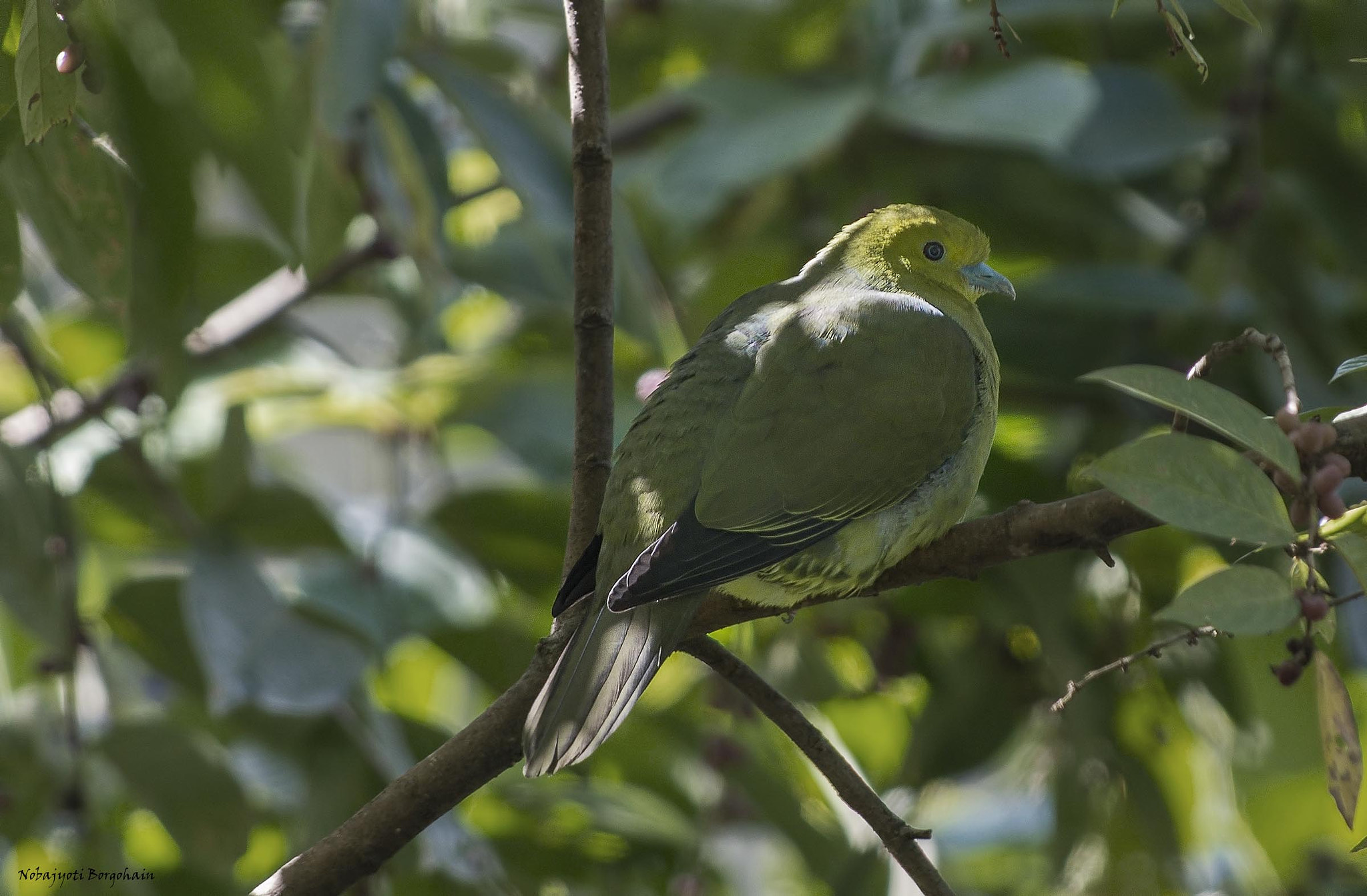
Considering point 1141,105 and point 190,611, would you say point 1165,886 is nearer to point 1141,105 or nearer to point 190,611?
point 1141,105

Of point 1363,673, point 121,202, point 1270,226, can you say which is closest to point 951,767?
point 1363,673

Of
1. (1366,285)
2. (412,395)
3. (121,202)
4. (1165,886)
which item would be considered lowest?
(1165,886)

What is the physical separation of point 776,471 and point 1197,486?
0.83m

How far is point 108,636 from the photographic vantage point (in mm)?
2930

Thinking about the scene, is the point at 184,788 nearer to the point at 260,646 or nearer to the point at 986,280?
the point at 260,646

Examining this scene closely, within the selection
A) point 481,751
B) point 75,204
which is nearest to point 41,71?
point 75,204

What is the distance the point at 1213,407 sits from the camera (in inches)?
42.1

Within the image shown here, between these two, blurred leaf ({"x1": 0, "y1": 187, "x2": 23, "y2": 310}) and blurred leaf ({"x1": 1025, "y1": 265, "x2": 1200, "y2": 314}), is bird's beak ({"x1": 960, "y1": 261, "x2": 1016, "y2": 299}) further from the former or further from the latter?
blurred leaf ({"x1": 0, "y1": 187, "x2": 23, "y2": 310})

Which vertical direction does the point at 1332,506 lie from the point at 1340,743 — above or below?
above

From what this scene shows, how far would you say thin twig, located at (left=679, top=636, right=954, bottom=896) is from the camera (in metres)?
1.43

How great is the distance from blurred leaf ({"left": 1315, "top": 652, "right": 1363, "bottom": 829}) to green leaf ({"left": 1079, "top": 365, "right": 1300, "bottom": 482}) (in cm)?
21

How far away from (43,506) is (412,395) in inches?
29.7

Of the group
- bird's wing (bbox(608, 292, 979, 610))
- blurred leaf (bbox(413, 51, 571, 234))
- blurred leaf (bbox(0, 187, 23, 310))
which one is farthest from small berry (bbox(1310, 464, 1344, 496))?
blurred leaf (bbox(0, 187, 23, 310))

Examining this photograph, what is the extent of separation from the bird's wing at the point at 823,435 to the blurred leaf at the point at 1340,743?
0.69 m
